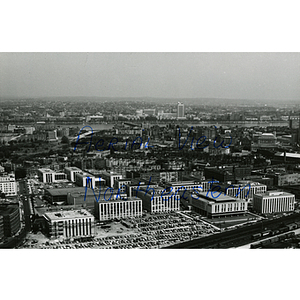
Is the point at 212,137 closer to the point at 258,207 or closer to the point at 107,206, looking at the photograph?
the point at 258,207

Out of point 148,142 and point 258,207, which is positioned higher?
point 148,142

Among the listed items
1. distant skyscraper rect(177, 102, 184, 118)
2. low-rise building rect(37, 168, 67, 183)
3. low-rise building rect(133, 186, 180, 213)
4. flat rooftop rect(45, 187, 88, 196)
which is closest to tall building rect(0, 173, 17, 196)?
flat rooftop rect(45, 187, 88, 196)

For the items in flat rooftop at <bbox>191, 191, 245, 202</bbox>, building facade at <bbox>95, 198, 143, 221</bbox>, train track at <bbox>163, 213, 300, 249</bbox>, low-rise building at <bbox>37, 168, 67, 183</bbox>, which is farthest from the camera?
low-rise building at <bbox>37, 168, 67, 183</bbox>

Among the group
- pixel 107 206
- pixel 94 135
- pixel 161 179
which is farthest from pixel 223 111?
pixel 107 206

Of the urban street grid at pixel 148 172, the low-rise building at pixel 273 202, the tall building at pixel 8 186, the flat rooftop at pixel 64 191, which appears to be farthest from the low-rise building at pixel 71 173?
the low-rise building at pixel 273 202

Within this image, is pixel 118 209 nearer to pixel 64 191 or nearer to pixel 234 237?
pixel 64 191

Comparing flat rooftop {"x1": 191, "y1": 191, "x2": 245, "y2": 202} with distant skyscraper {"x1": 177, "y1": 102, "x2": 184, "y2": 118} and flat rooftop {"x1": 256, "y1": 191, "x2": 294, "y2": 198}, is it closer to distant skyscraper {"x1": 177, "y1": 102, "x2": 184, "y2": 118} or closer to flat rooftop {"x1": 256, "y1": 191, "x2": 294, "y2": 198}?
flat rooftop {"x1": 256, "y1": 191, "x2": 294, "y2": 198}

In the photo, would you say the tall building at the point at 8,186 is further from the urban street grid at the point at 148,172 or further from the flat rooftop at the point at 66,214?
the flat rooftop at the point at 66,214

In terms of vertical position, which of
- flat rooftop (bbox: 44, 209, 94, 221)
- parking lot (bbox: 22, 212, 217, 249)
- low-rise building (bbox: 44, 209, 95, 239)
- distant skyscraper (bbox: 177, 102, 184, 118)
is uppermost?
distant skyscraper (bbox: 177, 102, 184, 118)
